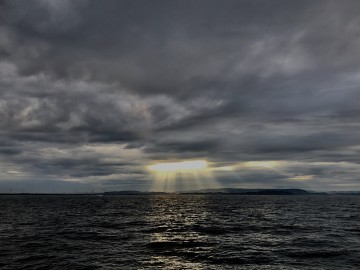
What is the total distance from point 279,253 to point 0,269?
2736 centimetres

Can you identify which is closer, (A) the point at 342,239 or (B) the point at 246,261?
(B) the point at 246,261

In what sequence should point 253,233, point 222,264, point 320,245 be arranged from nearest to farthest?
1. point 222,264
2. point 320,245
3. point 253,233

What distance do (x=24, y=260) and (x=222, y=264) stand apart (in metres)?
19.5

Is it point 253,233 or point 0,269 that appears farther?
point 253,233

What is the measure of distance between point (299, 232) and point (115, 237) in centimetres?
2945

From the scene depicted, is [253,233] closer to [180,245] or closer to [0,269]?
[180,245]

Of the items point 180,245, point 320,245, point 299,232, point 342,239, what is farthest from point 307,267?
point 299,232

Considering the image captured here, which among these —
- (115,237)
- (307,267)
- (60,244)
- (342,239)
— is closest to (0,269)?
(60,244)

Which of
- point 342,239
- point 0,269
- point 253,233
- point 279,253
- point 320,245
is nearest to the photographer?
→ point 0,269

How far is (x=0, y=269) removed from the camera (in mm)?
27047

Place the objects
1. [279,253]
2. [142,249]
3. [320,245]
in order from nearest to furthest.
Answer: [279,253]
[142,249]
[320,245]

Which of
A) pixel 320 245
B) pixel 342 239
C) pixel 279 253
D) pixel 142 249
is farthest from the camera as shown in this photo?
pixel 342 239

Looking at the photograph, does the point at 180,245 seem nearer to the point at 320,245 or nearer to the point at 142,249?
the point at 142,249

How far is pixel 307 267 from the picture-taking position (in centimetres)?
2838
